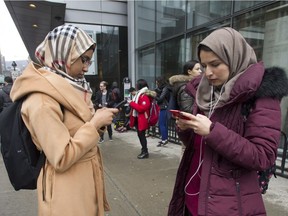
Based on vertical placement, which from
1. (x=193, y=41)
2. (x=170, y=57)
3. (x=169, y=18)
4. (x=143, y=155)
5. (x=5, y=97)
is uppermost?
(x=169, y=18)

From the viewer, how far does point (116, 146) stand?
7.23 meters

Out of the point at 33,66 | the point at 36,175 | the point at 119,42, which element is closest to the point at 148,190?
the point at 36,175

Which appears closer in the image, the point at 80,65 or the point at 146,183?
the point at 80,65

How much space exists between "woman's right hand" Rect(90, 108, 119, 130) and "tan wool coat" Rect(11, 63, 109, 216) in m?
0.04

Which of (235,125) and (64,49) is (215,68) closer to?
(235,125)

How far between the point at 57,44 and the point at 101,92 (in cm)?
744

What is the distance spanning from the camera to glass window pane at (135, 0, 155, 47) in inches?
428

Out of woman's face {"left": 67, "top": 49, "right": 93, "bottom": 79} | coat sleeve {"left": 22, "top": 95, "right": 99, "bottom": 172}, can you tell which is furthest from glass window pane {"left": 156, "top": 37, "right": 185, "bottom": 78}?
coat sleeve {"left": 22, "top": 95, "right": 99, "bottom": 172}

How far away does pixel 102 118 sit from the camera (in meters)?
1.62

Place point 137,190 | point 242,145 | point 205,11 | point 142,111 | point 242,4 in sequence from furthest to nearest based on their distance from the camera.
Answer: point 205,11
point 242,4
point 142,111
point 137,190
point 242,145

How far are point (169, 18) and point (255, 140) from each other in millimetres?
8991

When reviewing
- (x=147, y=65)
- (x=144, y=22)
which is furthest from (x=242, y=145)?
(x=144, y=22)

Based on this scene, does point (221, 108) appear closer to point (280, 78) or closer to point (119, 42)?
point (280, 78)

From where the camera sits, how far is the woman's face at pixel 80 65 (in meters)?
1.67
